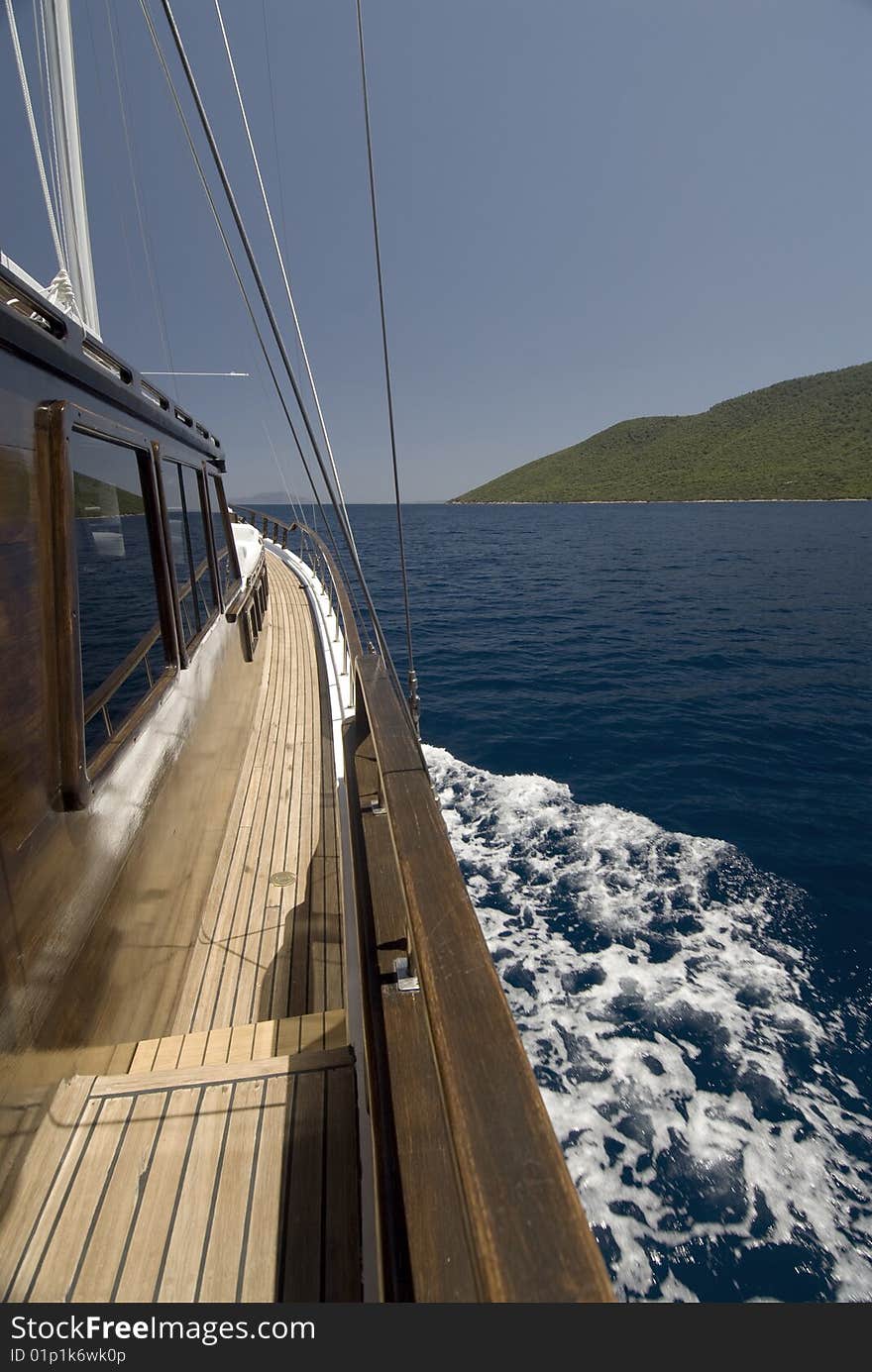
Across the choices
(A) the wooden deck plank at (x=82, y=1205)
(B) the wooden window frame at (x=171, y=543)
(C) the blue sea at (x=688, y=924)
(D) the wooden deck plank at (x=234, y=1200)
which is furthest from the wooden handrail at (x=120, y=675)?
(C) the blue sea at (x=688, y=924)

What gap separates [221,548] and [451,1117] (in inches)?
228

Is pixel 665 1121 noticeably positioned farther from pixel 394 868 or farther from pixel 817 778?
pixel 817 778

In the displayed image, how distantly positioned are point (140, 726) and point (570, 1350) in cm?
260

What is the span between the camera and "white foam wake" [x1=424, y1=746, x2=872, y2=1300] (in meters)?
3.48

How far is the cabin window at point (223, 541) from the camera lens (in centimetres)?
558

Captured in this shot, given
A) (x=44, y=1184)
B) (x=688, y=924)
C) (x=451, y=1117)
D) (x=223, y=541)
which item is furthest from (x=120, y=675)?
(x=688, y=924)

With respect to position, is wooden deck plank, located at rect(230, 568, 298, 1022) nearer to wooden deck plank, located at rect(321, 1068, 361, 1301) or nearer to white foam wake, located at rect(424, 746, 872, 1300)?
wooden deck plank, located at rect(321, 1068, 361, 1301)

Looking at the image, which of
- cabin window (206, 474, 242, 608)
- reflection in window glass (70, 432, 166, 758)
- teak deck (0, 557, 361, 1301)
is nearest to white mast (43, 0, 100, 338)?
cabin window (206, 474, 242, 608)

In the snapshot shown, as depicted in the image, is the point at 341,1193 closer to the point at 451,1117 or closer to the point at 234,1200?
the point at 234,1200

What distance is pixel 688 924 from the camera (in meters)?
5.76

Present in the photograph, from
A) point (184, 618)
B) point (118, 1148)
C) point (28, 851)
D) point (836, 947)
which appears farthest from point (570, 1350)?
point (836, 947)

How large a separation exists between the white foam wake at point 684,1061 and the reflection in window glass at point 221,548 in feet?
13.6

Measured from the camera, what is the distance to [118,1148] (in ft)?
6.72

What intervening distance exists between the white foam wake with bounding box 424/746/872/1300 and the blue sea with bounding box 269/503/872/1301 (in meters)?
0.01
